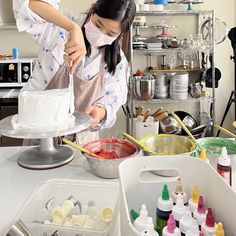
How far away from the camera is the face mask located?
144 centimetres

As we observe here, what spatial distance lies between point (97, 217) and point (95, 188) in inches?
3.8

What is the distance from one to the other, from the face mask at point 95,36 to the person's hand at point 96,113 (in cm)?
29

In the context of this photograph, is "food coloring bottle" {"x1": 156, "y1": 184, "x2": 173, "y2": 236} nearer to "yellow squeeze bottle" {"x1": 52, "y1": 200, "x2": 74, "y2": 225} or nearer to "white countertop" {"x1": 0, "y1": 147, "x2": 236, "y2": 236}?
"yellow squeeze bottle" {"x1": 52, "y1": 200, "x2": 74, "y2": 225}

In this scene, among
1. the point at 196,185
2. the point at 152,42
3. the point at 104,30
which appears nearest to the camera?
the point at 196,185

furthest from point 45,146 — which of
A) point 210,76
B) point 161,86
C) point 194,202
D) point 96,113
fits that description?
point 210,76

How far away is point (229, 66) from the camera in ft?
11.2

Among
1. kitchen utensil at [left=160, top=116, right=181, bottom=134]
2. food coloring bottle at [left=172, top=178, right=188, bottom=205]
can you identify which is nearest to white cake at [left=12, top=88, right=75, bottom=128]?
food coloring bottle at [left=172, top=178, right=188, bottom=205]

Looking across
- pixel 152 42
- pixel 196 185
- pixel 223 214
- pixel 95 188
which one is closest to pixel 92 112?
pixel 95 188

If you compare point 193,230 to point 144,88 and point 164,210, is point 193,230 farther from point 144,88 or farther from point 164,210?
point 144,88

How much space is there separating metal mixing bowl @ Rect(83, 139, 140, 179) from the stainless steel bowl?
1.77 m

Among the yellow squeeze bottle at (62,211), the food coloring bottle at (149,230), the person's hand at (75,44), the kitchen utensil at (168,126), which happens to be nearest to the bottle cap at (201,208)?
the food coloring bottle at (149,230)

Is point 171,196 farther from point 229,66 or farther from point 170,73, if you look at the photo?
point 229,66

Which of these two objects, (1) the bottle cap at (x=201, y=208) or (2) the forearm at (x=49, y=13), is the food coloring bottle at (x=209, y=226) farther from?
(2) the forearm at (x=49, y=13)

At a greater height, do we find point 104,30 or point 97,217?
point 104,30
